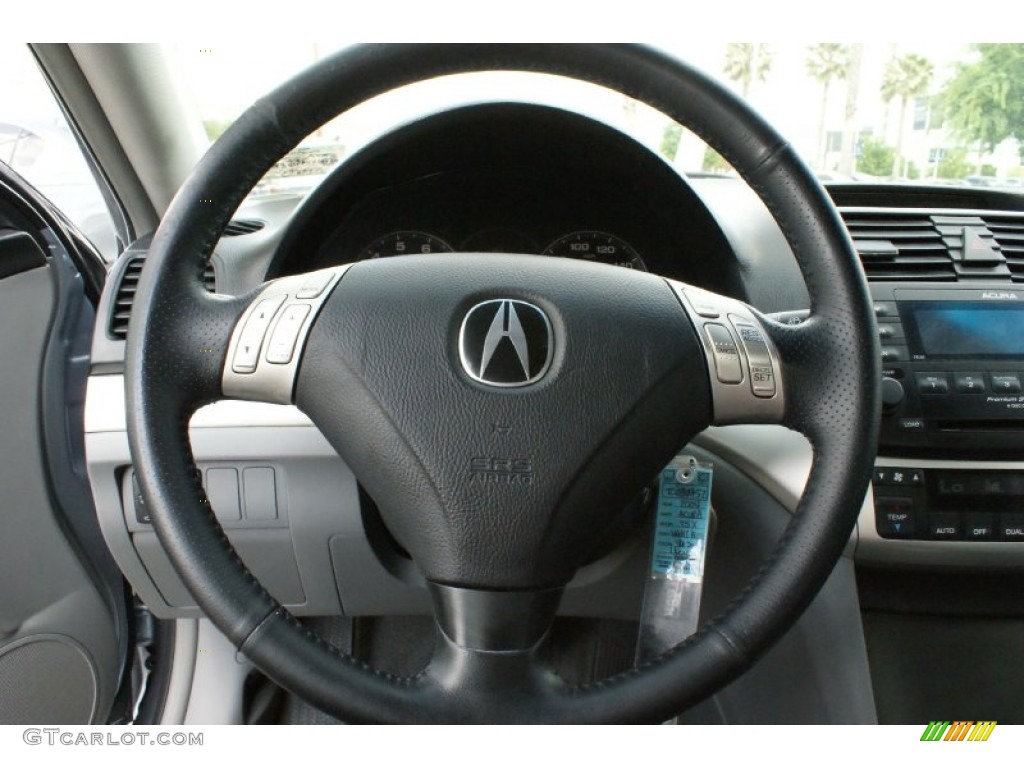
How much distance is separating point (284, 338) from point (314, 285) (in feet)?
0.23

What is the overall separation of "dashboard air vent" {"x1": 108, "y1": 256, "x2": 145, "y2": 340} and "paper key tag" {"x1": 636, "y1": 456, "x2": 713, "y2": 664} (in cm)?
84

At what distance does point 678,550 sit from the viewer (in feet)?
3.22

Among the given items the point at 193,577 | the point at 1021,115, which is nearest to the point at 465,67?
the point at 193,577

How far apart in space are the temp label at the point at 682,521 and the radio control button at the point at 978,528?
417 millimetres

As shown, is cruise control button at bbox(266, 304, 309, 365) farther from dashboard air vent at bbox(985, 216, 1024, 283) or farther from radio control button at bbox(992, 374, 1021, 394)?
dashboard air vent at bbox(985, 216, 1024, 283)

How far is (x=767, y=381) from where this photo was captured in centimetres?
79

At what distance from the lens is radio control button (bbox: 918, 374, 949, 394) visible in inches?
43.9

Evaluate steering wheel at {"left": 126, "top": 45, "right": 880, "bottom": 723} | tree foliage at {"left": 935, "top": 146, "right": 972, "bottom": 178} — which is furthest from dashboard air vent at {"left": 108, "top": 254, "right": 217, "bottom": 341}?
tree foliage at {"left": 935, "top": 146, "right": 972, "bottom": 178}

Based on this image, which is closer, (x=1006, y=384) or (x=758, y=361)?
(x=758, y=361)

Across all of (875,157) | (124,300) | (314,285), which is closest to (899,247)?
(875,157)

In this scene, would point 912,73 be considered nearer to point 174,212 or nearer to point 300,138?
point 300,138

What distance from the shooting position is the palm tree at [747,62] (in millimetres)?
1028

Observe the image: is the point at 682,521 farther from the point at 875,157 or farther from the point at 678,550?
the point at 875,157
